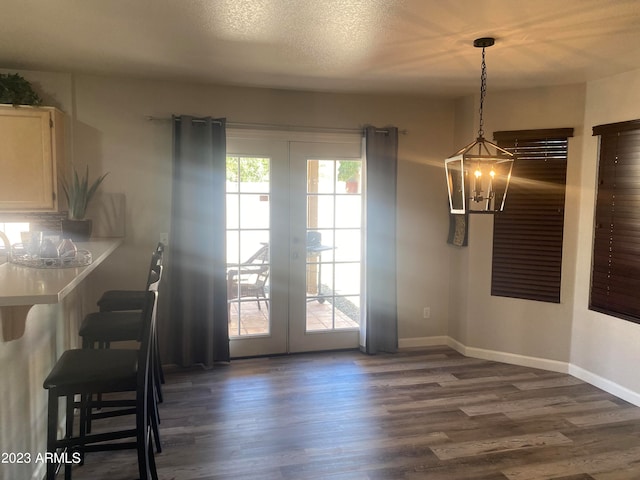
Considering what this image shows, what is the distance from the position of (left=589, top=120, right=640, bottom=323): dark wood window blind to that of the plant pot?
3.99m

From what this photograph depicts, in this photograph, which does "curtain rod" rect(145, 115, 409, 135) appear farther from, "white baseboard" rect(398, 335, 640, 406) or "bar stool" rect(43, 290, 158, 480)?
"bar stool" rect(43, 290, 158, 480)

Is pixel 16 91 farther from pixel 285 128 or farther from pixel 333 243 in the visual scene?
pixel 333 243

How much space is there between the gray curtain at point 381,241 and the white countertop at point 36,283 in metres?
2.53

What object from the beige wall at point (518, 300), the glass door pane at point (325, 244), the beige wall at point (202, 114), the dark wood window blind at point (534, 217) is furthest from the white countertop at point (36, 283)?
the dark wood window blind at point (534, 217)

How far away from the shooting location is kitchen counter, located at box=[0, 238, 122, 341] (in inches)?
68.8

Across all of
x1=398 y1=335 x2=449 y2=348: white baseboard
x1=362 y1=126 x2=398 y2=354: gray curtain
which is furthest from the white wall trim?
x1=362 y1=126 x2=398 y2=354: gray curtain

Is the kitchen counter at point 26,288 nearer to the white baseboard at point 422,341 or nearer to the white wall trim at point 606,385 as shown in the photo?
the white baseboard at point 422,341

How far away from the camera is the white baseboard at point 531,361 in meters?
3.73

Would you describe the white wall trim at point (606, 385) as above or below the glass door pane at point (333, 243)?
below

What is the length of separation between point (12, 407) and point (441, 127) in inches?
161

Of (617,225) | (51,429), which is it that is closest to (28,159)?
(51,429)

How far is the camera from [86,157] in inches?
155

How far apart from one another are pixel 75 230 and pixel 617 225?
4087mm

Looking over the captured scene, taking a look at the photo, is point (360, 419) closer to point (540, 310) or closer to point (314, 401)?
point (314, 401)
